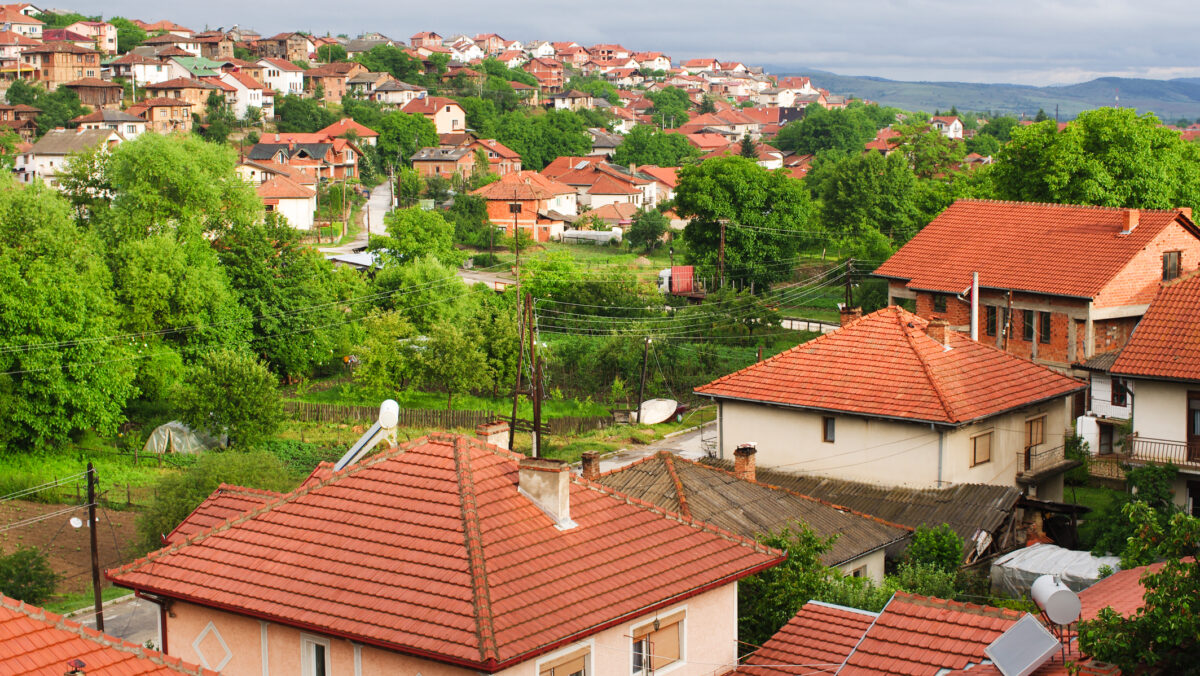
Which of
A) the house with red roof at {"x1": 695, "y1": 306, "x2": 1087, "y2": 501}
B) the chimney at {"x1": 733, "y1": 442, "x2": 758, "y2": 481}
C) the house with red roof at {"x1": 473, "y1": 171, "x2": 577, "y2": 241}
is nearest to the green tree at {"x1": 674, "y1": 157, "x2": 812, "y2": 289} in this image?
the house with red roof at {"x1": 473, "y1": 171, "x2": 577, "y2": 241}

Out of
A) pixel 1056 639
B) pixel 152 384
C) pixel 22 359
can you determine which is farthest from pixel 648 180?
pixel 1056 639

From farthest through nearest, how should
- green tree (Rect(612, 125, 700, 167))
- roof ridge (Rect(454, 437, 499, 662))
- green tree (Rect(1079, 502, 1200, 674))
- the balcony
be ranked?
green tree (Rect(612, 125, 700, 167)), the balcony, roof ridge (Rect(454, 437, 499, 662)), green tree (Rect(1079, 502, 1200, 674))

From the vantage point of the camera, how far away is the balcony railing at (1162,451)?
27359mm

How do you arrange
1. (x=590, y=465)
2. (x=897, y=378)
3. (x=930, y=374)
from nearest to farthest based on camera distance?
(x=590, y=465) → (x=930, y=374) → (x=897, y=378)

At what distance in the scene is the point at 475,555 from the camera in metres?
12.9

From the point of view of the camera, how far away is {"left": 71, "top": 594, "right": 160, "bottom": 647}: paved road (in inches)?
1022

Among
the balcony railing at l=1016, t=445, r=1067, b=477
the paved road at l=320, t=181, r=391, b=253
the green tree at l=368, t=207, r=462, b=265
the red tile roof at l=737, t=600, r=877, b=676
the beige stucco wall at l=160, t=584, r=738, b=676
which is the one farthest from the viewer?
the paved road at l=320, t=181, r=391, b=253

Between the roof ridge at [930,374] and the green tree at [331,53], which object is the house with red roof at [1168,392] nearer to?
the roof ridge at [930,374]

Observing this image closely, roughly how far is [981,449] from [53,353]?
95.5 feet

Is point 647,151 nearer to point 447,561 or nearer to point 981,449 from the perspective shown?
point 981,449

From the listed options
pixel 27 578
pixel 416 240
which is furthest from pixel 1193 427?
pixel 416 240

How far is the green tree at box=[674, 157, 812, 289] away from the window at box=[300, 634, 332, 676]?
176ft

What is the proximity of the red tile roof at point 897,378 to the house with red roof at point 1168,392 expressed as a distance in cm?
231

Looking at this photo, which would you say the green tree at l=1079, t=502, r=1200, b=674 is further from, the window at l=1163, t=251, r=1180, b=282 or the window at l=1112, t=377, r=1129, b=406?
the window at l=1163, t=251, r=1180, b=282
